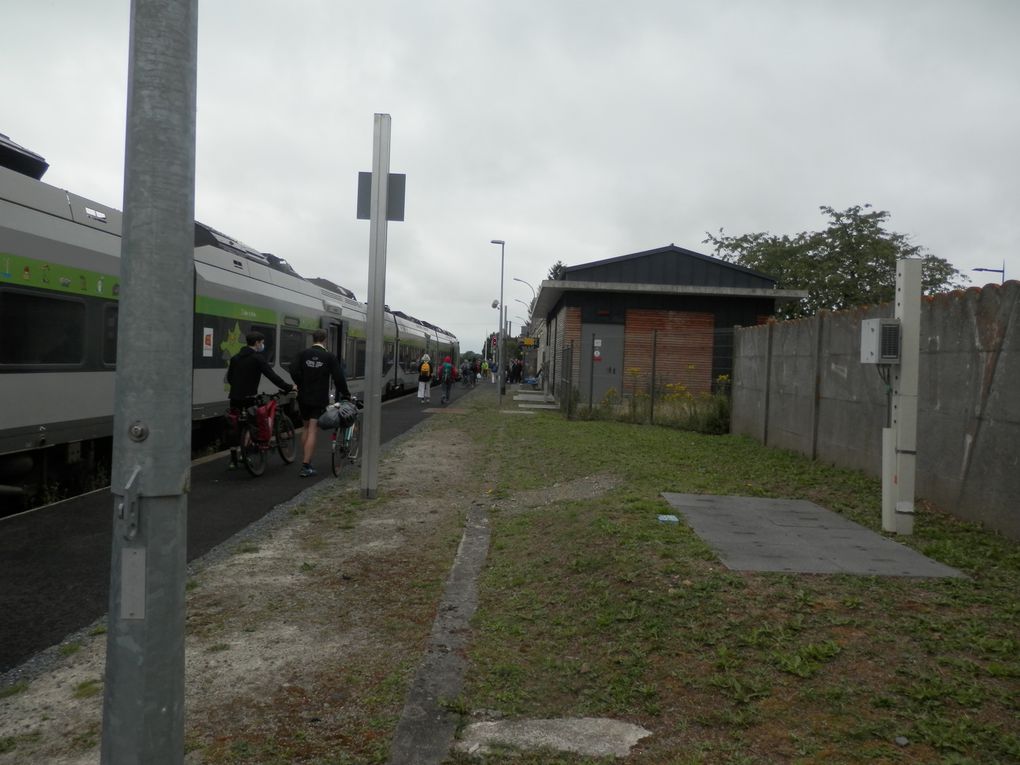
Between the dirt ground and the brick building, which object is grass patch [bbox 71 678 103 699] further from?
the brick building

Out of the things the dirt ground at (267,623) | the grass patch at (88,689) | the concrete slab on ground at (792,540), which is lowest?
the grass patch at (88,689)

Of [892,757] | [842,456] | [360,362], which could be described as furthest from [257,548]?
[360,362]

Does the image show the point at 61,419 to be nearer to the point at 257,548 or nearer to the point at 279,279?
the point at 257,548

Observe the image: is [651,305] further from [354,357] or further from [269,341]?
[269,341]

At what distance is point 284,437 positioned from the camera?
40.1 feet

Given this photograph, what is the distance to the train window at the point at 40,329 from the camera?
26.5 feet

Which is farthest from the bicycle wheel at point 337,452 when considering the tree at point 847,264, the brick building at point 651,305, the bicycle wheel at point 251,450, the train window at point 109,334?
the tree at point 847,264

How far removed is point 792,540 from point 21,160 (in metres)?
8.46

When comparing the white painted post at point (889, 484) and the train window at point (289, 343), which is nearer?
the white painted post at point (889, 484)

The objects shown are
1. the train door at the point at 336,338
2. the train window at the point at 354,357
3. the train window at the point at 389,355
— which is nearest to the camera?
the train door at the point at 336,338

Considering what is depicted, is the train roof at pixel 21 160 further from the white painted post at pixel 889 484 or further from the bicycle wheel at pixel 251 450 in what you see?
the white painted post at pixel 889 484

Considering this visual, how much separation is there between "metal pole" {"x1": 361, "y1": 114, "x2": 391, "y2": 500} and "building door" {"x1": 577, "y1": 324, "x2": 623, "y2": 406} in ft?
50.3

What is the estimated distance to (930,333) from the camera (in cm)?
817

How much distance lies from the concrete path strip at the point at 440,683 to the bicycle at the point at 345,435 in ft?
16.3
